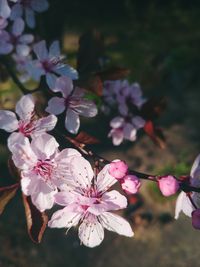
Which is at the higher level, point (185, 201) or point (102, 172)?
point (102, 172)

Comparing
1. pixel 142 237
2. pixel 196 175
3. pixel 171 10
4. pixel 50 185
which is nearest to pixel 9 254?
pixel 142 237

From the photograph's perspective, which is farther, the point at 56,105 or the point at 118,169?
the point at 56,105

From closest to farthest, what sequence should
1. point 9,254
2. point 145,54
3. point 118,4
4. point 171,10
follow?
1. point 9,254
2. point 145,54
3. point 171,10
4. point 118,4

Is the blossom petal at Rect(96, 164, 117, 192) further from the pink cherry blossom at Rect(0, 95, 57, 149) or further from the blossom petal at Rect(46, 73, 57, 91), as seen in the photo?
the blossom petal at Rect(46, 73, 57, 91)

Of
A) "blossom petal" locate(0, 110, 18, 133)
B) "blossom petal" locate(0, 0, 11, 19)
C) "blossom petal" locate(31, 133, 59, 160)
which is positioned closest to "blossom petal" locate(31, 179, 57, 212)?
"blossom petal" locate(31, 133, 59, 160)

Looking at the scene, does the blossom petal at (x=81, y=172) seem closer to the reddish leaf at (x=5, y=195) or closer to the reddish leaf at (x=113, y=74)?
the reddish leaf at (x=5, y=195)

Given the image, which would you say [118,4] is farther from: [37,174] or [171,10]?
[37,174]

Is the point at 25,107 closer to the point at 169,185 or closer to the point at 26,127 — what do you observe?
the point at 26,127

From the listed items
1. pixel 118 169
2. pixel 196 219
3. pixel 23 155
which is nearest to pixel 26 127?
pixel 23 155
